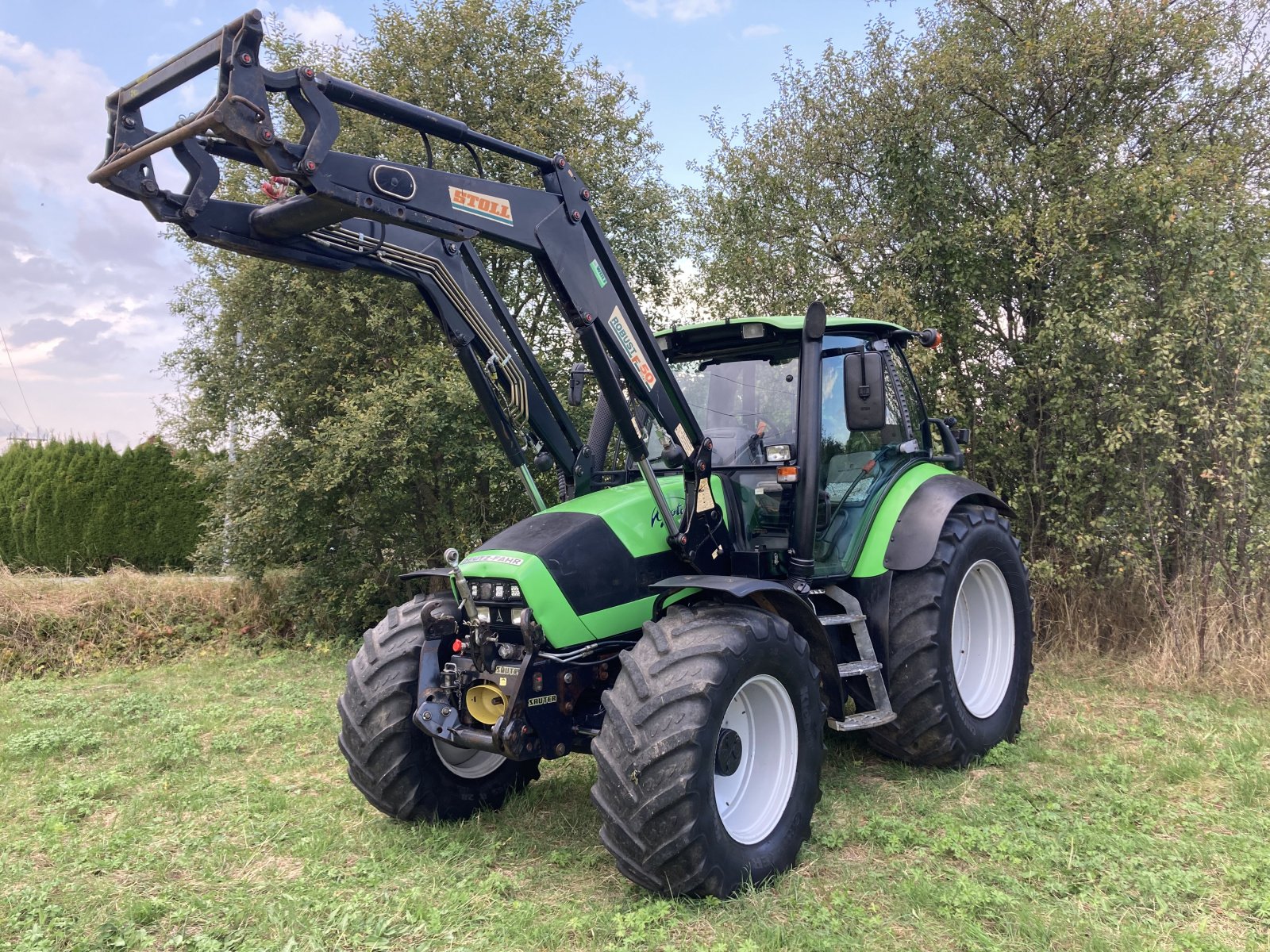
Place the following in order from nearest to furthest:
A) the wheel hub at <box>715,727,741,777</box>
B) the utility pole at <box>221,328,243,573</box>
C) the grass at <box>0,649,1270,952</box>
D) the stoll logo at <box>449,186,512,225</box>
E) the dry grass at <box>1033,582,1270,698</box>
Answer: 1. the grass at <box>0,649,1270,952</box>
2. the stoll logo at <box>449,186,512,225</box>
3. the wheel hub at <box>715,727,741,777</box>
4. the dry grass at <box>1033,582,1270,698</box>
5. the utility pole at <box>221,328,243,573</box>

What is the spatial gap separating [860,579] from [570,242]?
2.35 m

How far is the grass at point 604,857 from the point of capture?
10.2 feet

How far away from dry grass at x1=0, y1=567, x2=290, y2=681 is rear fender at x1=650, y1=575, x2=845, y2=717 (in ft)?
21.6

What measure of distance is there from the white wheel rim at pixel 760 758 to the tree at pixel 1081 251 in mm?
4369

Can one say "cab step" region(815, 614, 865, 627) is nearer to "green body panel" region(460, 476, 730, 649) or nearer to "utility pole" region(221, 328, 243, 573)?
"green body panel" region(460, 476, 730, 649)

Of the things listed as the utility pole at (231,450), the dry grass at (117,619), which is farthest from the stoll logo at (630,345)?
the dry grass at (117,619)

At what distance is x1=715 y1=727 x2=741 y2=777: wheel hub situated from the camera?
3.43 meters

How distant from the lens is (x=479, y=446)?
838 cm

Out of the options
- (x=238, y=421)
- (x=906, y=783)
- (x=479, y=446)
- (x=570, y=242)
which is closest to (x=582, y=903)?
(x=906, y=783)

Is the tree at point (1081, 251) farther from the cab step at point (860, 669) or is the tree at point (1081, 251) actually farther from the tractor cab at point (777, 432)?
the cab step at point (860, 669)

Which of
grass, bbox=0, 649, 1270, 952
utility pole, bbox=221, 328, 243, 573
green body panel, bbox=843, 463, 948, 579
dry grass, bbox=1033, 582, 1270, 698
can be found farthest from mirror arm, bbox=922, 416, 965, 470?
utility pole, bbox=221, 328, 243, 573

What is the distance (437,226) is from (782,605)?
87.5 inches

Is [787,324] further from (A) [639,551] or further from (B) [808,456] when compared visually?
(A) [639,551]

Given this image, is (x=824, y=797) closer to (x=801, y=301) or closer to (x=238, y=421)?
(x=801, y=301)
